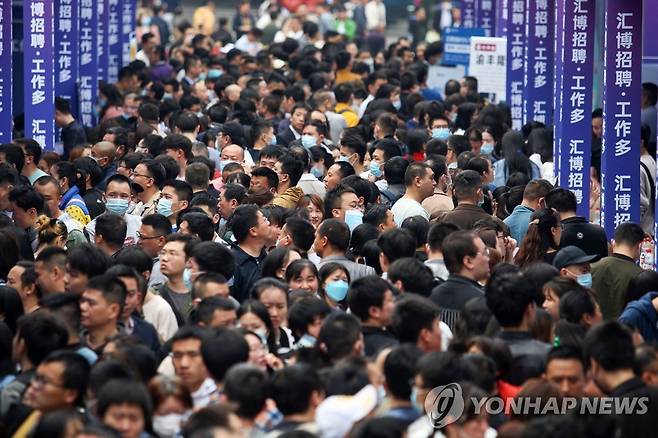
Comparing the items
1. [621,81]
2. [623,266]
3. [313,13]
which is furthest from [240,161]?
[313,13]

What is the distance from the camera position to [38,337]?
9.61 meters

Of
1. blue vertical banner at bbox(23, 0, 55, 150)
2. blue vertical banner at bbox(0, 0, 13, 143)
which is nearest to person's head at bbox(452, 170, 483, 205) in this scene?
blue vertical banner at bbox(0, 0, 13, 143)

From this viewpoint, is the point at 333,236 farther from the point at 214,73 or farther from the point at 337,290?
the point at 214,73

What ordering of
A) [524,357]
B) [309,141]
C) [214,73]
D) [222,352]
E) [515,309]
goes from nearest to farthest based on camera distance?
[222,352]
[524,357]
[515,309]
[309,141]
[214,73]

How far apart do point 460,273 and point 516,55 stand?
1531 cm

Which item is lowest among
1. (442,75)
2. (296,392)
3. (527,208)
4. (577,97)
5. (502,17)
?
(442,75)

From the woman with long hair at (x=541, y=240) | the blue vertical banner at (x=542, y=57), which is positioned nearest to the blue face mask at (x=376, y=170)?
the woman with long hair at (x=541, y=240)

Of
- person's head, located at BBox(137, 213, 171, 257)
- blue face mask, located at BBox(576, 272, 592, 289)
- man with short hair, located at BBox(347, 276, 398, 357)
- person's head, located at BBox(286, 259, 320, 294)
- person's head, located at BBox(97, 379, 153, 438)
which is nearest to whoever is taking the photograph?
person's head, located at BBox(97, 379, 153, 438)

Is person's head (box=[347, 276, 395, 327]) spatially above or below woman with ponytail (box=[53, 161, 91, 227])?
above

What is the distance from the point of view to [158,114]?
21312 millimetres

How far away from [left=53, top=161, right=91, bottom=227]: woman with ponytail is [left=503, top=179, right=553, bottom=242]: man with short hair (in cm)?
363

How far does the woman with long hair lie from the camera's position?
42.5ft

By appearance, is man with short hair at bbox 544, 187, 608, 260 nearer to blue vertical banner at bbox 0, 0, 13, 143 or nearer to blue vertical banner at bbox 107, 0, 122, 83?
blue vertical banner at bbox 0, 0, 13, 143

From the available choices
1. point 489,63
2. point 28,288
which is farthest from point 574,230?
point 489,63
